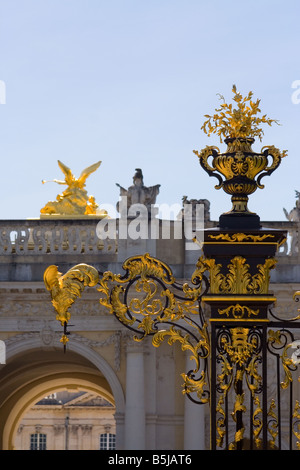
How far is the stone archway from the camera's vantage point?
3025 cm

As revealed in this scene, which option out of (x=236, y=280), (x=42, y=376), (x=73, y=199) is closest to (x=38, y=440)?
(x=42, y=376)

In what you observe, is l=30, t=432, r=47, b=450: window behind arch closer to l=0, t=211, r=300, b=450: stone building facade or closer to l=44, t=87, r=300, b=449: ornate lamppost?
l=0, t=211, r=300, b=450: stone building facade

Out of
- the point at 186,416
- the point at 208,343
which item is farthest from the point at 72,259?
the point at 208,343

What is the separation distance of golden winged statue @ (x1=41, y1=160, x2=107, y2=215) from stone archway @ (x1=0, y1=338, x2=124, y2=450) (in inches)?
143

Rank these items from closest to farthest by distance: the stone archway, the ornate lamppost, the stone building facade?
the ornate lamppost → the stone building facade → the stone archway

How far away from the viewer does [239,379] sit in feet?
36.8

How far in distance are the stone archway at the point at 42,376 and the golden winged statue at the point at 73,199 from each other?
3620 mm

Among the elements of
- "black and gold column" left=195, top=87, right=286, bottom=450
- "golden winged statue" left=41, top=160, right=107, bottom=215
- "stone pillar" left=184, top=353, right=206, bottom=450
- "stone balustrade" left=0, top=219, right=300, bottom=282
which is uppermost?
"golden winged statue" left=41, top=160, right=107, bottom=215

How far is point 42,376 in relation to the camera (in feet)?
128

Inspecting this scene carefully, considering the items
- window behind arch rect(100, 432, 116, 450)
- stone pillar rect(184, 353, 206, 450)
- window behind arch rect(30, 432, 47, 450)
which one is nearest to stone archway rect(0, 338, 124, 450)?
stone pillar rect(184, 353, 206, 450)

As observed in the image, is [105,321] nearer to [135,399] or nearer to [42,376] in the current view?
[135,399]
